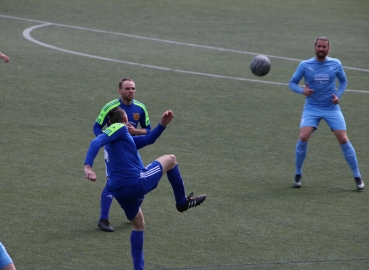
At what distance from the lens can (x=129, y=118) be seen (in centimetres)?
1022

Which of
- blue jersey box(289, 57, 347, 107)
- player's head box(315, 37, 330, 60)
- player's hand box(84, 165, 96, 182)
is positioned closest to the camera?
player's hand box(84, 165, 96, 182)

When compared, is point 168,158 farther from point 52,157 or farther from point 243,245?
point 52,157

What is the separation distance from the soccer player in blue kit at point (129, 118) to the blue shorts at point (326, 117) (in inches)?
121

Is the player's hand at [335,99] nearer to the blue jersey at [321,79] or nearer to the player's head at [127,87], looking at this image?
the blue jersey at [321,79]

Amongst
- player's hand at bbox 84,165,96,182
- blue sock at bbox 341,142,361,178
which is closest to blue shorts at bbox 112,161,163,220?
player's hand at bbox 84,165,96,182

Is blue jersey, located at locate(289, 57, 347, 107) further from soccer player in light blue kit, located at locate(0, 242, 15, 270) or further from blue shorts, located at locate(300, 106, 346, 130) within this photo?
soccer player in light blue kit, located at locate(0, 242, 15, 270)

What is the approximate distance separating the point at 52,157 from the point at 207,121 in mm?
4103

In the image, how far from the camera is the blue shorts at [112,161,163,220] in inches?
327

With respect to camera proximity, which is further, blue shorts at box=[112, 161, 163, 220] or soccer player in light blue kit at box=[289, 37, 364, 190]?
soccer player in light blue kit at box=[289, 37, 364, 190]

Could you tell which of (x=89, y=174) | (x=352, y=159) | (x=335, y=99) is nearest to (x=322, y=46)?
(x=335, y=99)

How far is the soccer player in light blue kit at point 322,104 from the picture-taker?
1199 centimetres

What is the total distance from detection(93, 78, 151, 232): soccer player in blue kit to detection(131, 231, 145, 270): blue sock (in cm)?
157

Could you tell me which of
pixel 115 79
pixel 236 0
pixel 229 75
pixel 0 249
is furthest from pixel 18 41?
pixel 0 249

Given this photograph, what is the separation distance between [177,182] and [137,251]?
3.36 feet
